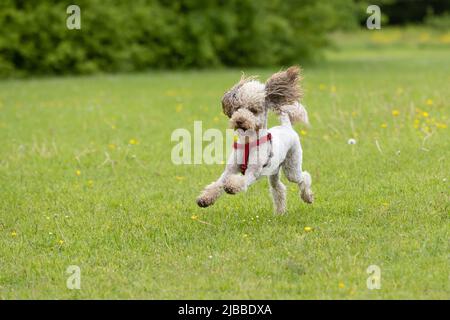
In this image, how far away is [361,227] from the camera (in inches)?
231

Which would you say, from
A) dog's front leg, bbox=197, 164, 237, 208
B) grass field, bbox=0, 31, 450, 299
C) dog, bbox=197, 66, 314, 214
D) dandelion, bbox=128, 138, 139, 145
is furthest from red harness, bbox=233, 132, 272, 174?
dandelion, bbox=128, 138, 139, 145

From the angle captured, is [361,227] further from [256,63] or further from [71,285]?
[256,63]

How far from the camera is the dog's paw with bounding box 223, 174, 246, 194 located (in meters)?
5.54

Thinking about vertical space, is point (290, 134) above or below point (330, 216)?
above

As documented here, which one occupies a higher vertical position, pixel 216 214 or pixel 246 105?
pixel 246 105

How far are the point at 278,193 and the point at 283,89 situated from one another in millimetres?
990

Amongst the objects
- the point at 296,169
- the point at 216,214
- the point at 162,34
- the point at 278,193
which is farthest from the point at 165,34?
the point at 296,169

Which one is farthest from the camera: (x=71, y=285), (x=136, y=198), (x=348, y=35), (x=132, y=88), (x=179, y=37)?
(x=348, y=35)

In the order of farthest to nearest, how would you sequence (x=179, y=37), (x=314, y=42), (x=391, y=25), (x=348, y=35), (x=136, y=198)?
(x=391, y=25) → (x=348, y=35) → (x=314, y=42) → (x=179, y=37) → (x=136, y=198)

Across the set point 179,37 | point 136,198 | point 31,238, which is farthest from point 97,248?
point 179,37

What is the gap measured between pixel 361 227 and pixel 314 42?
20.9m

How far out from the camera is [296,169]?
621cm

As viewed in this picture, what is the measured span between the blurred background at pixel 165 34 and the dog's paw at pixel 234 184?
16.8 meters

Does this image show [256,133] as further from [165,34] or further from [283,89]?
[165,34]
